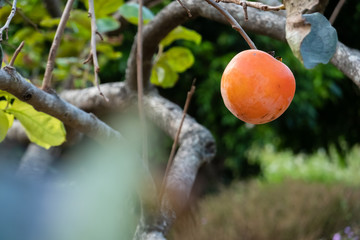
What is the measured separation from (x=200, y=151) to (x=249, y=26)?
0.36 m

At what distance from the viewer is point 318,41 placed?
372mm

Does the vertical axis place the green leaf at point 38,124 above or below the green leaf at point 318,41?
below

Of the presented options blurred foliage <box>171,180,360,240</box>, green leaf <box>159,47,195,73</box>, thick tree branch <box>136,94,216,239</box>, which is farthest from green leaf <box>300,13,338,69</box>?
blurred foliage <box>171,180,360,240</box>

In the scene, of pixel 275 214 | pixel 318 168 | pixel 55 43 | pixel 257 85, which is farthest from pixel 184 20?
pixel 318 168

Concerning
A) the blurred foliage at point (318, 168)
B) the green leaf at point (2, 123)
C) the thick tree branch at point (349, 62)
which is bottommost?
the blurred foliage at point (318, 168)

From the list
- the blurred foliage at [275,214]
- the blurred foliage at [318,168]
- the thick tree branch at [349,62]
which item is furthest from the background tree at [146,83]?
the blurred foliage at [318,168]

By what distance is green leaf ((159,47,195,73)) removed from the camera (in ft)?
4.15

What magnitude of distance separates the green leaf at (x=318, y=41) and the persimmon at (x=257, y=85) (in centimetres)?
10

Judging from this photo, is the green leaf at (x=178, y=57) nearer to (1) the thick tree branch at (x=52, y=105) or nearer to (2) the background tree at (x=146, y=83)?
(2) the background tree at (x=146, y=83)

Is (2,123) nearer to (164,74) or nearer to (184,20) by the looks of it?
(184,20)

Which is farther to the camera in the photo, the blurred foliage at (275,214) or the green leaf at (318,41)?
the blurred foliage at (275,214)

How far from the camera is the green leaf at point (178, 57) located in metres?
1.27

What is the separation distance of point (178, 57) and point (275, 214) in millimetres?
1290

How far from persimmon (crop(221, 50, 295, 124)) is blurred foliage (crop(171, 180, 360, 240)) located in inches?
54.4
